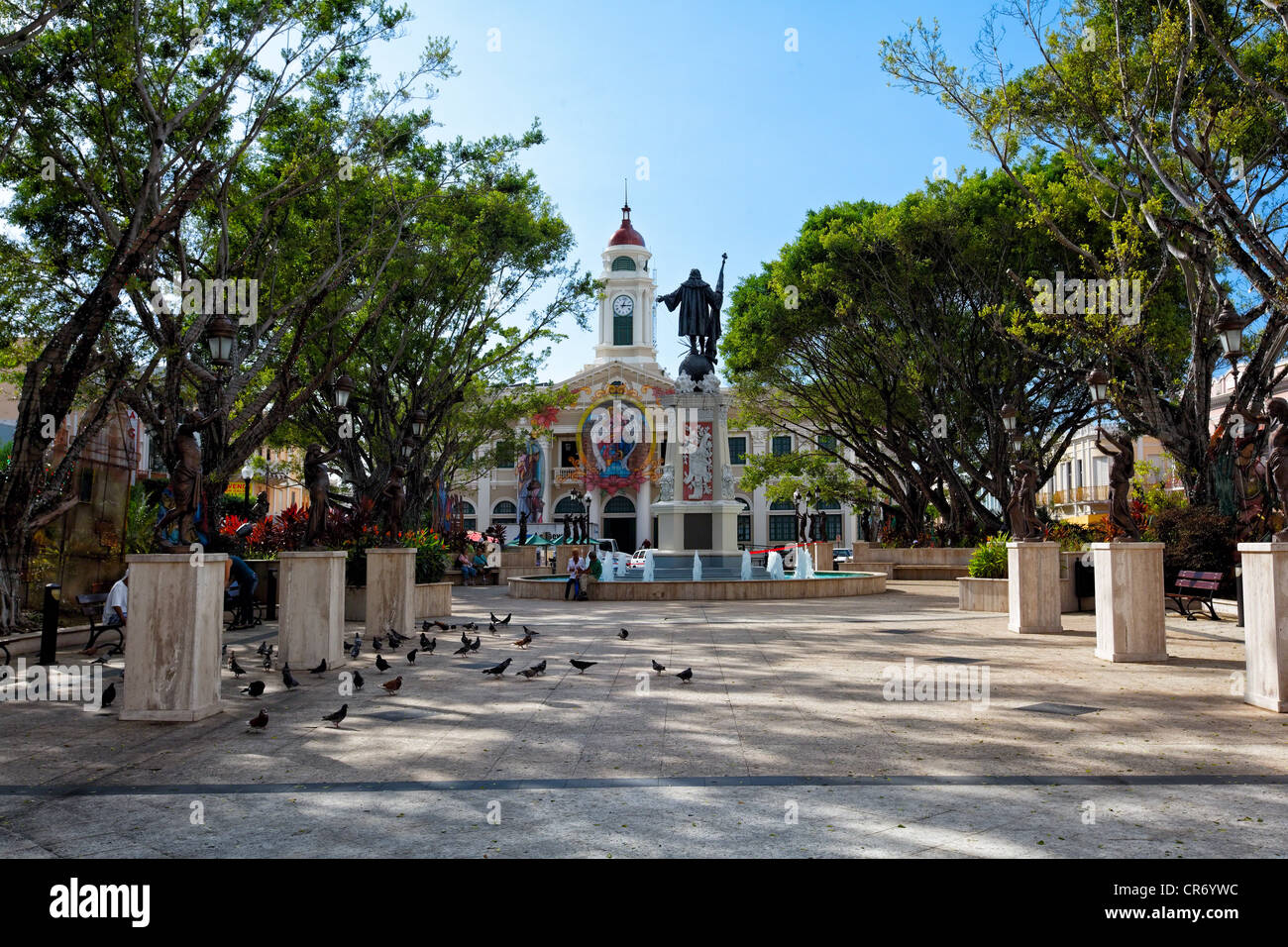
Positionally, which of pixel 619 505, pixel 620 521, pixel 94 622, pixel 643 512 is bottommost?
pixel 94 622

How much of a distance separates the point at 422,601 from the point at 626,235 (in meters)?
58.6

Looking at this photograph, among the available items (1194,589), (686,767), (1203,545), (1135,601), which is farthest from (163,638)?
(1203,545)

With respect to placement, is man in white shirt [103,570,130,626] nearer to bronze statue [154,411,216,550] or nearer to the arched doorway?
bronze statue [154,411,216,550]

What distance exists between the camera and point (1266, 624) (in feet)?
24.9

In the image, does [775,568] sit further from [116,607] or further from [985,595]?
[116,607]

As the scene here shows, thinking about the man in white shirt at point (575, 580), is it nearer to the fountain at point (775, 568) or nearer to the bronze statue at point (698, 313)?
the fountain at point (775, 568)

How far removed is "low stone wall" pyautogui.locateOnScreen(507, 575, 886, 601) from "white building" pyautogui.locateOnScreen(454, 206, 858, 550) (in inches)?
1576

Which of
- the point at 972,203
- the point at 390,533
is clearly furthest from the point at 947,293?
the point at 390,533

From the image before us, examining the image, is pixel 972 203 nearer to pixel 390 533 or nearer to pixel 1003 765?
pixel 390 533

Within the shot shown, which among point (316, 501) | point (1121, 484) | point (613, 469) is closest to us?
point (316, 501)

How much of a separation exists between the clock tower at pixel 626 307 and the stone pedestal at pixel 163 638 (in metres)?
61.1

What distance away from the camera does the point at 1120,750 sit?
6.23m

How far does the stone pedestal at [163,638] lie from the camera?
7.52 metres

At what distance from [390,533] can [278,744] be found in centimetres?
809
